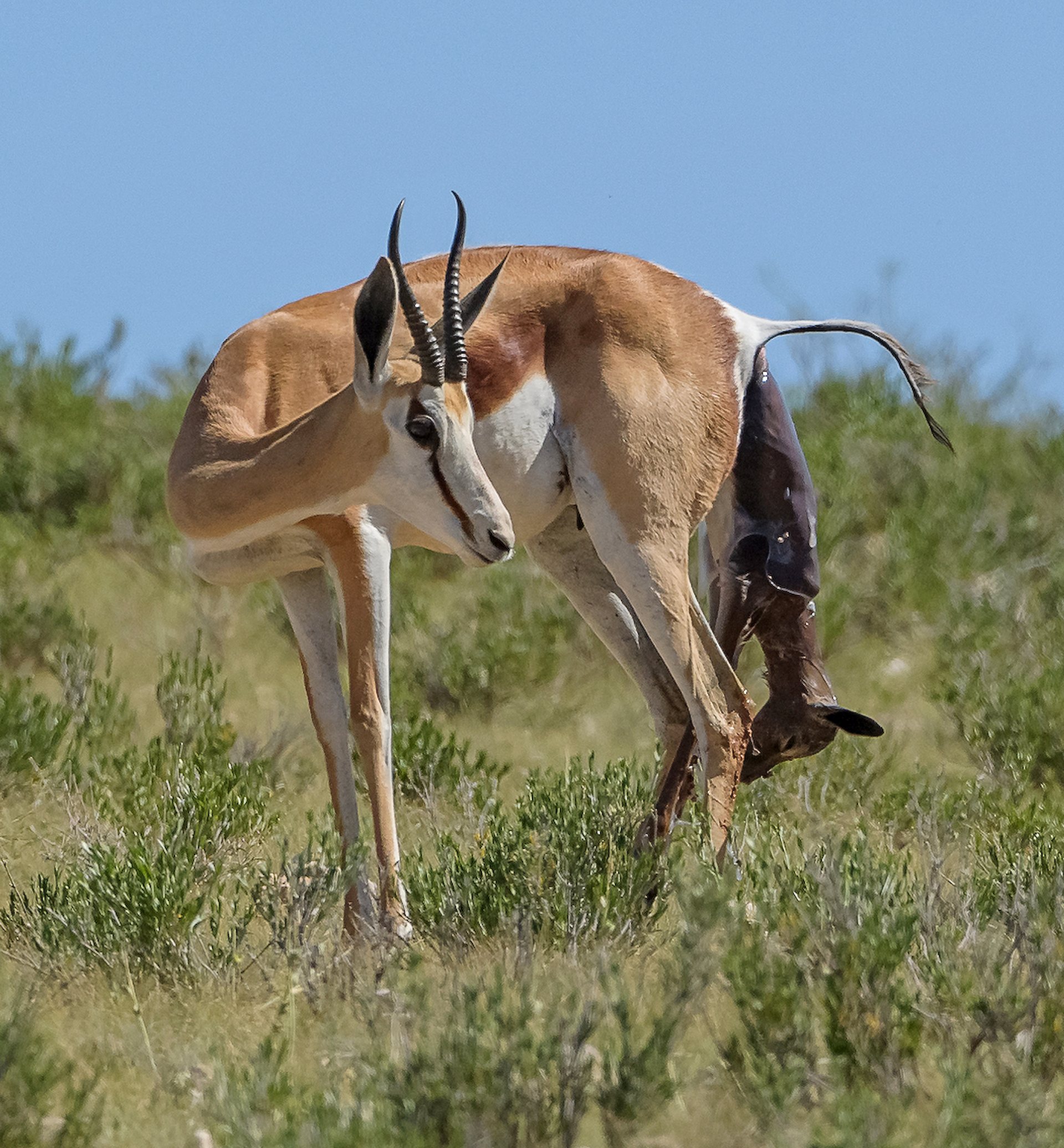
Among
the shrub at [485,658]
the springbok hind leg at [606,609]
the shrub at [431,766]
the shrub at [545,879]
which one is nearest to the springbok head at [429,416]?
the shrub at [545,879]

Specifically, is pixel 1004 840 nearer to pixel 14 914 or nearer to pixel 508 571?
pixel 14 914

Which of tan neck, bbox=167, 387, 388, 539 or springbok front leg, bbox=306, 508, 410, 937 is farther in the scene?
springbok front leg, bbox=306, 508, 410, 937

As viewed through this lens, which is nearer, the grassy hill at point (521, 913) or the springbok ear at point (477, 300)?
the grassy hill at point (521, 913)

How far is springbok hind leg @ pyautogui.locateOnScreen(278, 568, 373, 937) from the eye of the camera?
5.14 m

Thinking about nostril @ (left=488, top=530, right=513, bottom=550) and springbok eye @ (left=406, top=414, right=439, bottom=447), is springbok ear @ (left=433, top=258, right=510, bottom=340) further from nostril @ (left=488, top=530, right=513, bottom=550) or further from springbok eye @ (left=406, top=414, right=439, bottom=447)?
nostril @ (left=488, top=530, right=513, bottom=550)

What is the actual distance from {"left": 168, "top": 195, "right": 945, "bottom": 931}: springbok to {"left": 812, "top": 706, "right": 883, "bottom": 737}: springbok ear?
39cm

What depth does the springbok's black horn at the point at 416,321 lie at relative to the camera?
4.62 metres

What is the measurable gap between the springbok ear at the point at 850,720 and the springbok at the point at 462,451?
386 millimetres

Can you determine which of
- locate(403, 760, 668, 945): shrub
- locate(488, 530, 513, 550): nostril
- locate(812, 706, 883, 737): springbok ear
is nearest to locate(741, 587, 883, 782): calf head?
locate(812, 706, 883, 737): springbok ear

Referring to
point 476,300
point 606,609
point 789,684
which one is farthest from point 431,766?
point 476,300

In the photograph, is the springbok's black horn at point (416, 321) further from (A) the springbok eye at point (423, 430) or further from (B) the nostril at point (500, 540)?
(B) the nostril at point (500, 540)

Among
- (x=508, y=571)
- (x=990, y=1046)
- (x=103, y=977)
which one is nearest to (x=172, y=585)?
(x=508, y=571)

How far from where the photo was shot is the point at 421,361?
481 centimetres

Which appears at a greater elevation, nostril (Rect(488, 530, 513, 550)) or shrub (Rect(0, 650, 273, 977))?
nostril (Rect(488, 530, 513, 550))
